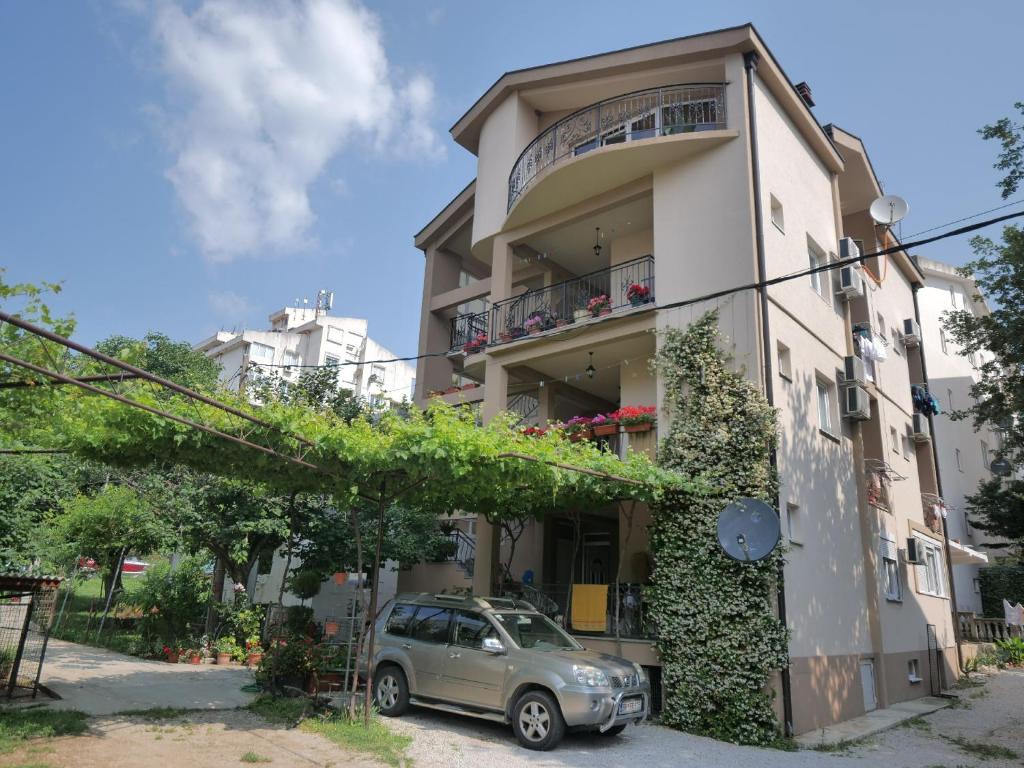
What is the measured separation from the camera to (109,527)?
16703mm

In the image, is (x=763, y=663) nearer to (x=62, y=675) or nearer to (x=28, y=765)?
(x=28, y=765)

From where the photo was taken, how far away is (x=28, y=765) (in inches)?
262

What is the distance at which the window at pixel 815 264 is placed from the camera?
48.9ft

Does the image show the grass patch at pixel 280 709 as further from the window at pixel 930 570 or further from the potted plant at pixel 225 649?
the window at pixel 930 570

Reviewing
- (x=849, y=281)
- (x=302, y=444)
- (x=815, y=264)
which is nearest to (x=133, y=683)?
(x=302, y=444)

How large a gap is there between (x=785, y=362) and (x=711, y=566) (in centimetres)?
417

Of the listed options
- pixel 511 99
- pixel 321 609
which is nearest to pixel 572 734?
pixel 321 609

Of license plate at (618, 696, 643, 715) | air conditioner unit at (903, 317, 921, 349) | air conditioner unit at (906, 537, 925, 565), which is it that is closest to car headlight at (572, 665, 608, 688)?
license plate at (618, 696, 643, 715)

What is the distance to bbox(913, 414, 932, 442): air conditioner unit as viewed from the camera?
64.7ft

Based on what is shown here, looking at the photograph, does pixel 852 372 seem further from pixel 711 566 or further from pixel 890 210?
pixel 711 566

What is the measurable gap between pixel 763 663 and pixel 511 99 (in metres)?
14.0

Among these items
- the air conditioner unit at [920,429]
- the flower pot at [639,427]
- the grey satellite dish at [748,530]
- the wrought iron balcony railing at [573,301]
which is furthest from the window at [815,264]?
the air conditioner unit at [920,429]

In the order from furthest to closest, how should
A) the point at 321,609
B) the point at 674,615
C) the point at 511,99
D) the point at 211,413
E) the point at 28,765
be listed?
the point at 321,609, the point at 511,99, the point at 674,615, the point at 211,413, the point at 28,765

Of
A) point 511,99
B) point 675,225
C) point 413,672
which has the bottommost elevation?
point 413,672
